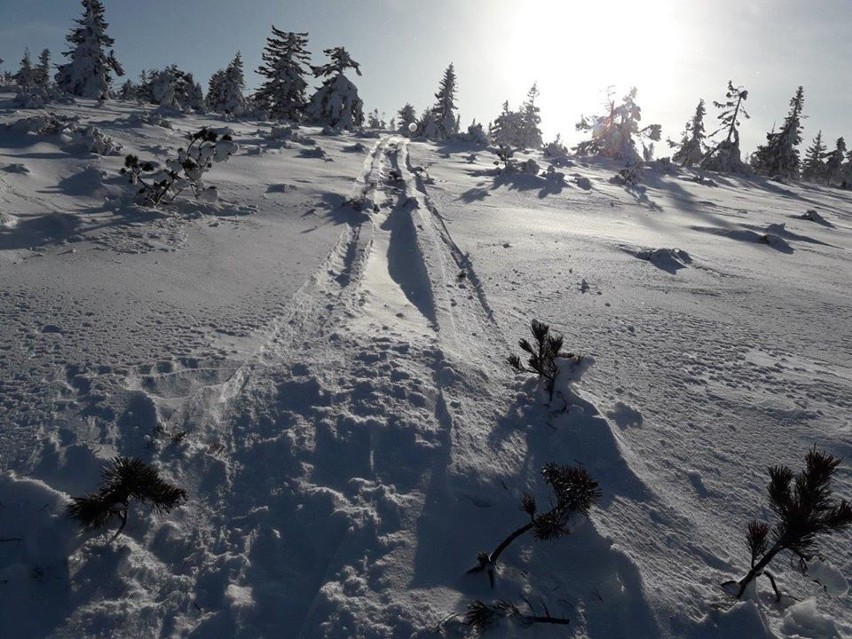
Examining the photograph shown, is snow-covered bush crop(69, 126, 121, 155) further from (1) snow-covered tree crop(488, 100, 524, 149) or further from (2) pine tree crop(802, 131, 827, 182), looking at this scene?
(2) pine tree crop(802, 131, 827, 182)

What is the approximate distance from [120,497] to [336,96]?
37.2 metres

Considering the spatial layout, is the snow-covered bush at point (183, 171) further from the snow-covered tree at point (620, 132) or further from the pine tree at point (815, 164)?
the pine tree at point (815, 164)

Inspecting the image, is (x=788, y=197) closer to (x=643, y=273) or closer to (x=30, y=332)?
(x=643, y=273)

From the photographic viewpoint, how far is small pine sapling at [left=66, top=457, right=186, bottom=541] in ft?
6.31

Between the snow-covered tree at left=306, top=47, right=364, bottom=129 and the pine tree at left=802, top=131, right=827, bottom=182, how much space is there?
51.0 metres

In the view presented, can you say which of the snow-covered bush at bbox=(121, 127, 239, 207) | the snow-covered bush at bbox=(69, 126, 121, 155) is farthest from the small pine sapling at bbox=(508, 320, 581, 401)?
the snow-covered bush at bbox=(69, 126, 121, 155)

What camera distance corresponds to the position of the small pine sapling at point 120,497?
75.8 inches

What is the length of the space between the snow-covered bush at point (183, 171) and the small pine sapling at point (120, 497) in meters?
6.04

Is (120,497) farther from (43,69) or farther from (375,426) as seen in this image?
(43,69)

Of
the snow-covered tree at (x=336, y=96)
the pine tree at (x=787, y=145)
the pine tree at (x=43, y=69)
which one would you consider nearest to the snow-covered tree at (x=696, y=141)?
the pine tree at (x=787, y=145)

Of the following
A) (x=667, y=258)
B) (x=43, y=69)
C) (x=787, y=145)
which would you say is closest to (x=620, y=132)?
(x=787, y=145)

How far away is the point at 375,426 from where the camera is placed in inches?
117

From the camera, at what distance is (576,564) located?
221cm

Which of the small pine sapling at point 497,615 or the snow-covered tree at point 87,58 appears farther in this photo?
the snow-covered tree at point 87,58
